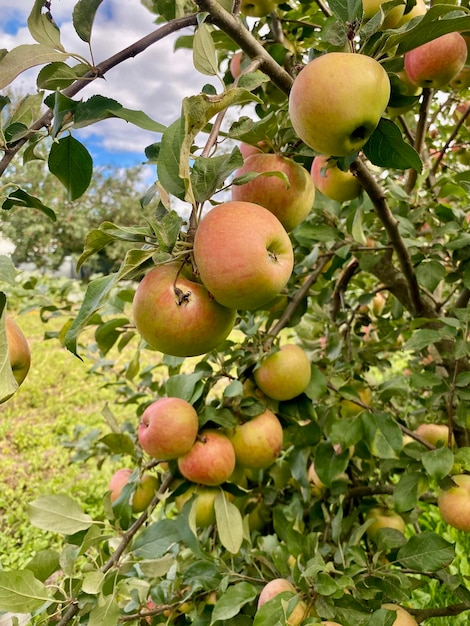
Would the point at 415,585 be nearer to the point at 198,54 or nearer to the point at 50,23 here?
the point at 198,54

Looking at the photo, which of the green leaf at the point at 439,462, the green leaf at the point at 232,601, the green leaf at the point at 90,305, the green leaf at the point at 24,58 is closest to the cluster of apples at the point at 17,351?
the green leaf at the point at 90,305

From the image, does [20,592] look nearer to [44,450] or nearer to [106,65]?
[106,65]

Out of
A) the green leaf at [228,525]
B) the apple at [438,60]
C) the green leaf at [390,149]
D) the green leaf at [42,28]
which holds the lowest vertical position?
the green leaf at [228,525]

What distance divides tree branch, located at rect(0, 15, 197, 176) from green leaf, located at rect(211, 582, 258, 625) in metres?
0.68

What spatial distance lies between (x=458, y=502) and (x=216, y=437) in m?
0.45

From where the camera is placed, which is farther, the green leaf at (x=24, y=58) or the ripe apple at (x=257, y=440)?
the ripe apple at (x=257, y=440)

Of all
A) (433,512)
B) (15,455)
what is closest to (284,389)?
(433,512)

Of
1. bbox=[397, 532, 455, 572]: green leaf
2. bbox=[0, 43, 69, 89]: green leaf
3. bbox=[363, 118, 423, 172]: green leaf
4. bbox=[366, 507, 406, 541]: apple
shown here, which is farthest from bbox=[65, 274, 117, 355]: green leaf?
bbox=[366, 507, 406, 541]: apple

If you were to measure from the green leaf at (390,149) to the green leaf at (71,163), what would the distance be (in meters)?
0.37

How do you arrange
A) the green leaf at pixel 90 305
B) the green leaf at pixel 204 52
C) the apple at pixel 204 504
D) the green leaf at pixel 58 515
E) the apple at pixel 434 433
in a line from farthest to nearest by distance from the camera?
the apple at pixel 434 433, the apple at pixel 204 504, the green leaf at pixel 58 515, the green leaf at pixel 204 52, the green leaf at pixel 90 305

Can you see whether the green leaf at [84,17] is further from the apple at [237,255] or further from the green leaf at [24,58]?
the apple at [237,255]

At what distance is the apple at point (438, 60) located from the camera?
729mm

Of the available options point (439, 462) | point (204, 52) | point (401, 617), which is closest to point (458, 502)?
point (439, 462)

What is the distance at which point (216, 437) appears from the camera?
866mm
